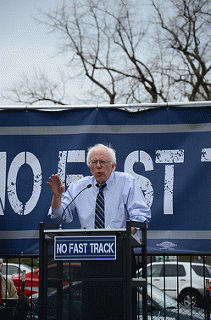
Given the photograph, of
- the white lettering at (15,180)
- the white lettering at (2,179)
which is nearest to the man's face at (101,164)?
the white lettering at (15,180)

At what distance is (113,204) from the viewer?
5191mm

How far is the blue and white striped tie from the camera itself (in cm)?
509

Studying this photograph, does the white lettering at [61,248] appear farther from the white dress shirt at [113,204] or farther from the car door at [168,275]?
the car door at [168,275]

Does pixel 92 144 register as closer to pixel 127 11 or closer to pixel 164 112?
pixel 164 112

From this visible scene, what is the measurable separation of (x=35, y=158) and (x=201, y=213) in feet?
7.40

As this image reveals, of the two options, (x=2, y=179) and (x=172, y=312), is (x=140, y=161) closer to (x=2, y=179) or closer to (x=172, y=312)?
(x=2, y=179)

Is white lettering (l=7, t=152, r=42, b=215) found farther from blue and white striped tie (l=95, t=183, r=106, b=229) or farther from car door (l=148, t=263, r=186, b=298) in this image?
car door (l=148, t=263, r=186, b=298)

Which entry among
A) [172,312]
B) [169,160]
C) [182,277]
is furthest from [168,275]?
[169,160]

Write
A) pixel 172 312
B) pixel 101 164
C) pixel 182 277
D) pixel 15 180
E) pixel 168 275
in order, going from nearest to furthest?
pixel 101 164
pixel 15 180
pixel 172 312
pixel 168 275
pixel 182 277

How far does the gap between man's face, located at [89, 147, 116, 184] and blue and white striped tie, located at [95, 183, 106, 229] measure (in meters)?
0.09

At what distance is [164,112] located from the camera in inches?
275

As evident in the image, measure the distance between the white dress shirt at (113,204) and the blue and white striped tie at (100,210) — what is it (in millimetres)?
33

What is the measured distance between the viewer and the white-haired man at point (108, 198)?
510 centimetres

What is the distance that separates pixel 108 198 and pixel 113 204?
Result: 0.09m
